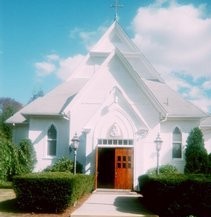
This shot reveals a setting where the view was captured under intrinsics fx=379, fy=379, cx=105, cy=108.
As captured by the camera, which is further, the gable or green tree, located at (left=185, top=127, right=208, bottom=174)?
the gable

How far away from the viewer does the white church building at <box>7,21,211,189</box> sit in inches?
957

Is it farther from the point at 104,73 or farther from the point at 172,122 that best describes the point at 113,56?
the point at 172,122

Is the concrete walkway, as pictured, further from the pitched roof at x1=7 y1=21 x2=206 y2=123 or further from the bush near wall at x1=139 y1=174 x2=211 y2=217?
the pitched roof at x1=7 y1=21 x2=206 y2=123

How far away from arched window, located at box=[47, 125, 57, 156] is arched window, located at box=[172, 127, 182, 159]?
8.47m

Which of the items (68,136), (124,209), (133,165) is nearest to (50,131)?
(68,136)

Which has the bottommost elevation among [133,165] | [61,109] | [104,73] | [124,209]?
[124,209]

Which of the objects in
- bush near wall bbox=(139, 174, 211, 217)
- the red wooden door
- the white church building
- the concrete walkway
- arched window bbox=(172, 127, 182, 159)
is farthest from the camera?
arched window bbox=(172, 127, 182, 159)

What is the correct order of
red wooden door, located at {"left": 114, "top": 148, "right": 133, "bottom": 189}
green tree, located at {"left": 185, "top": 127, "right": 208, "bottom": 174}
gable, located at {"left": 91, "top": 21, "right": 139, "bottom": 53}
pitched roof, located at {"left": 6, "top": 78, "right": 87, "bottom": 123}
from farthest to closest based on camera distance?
gable, located at {"left": 91, "top": 21, "right": 139, "bottom": 53} → pitched roof, located at {"left": 6, "top": 78, "right": 87, "bottom": 123} → green tree, located at {"left": 185, "top": 127, "right": 208, "bottom": 174} → red wooden door, located at {"left": 114, "top": 148, "right": 133, "bottom": 189}

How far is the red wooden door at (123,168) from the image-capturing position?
78.7 ft

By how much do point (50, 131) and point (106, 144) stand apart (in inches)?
195

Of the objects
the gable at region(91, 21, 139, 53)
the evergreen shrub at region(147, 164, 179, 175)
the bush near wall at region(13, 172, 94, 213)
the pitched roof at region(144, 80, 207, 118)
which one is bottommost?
the bush near wall at region(13, 172, 94, 213)

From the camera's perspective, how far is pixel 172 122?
26875mm

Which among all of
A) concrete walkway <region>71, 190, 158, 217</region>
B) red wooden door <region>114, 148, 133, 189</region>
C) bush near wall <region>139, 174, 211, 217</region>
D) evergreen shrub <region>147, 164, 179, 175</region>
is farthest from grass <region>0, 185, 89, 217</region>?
evergreen shrub <region>147, 164, 179, 175</region>

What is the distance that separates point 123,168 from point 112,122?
302 centimetres
